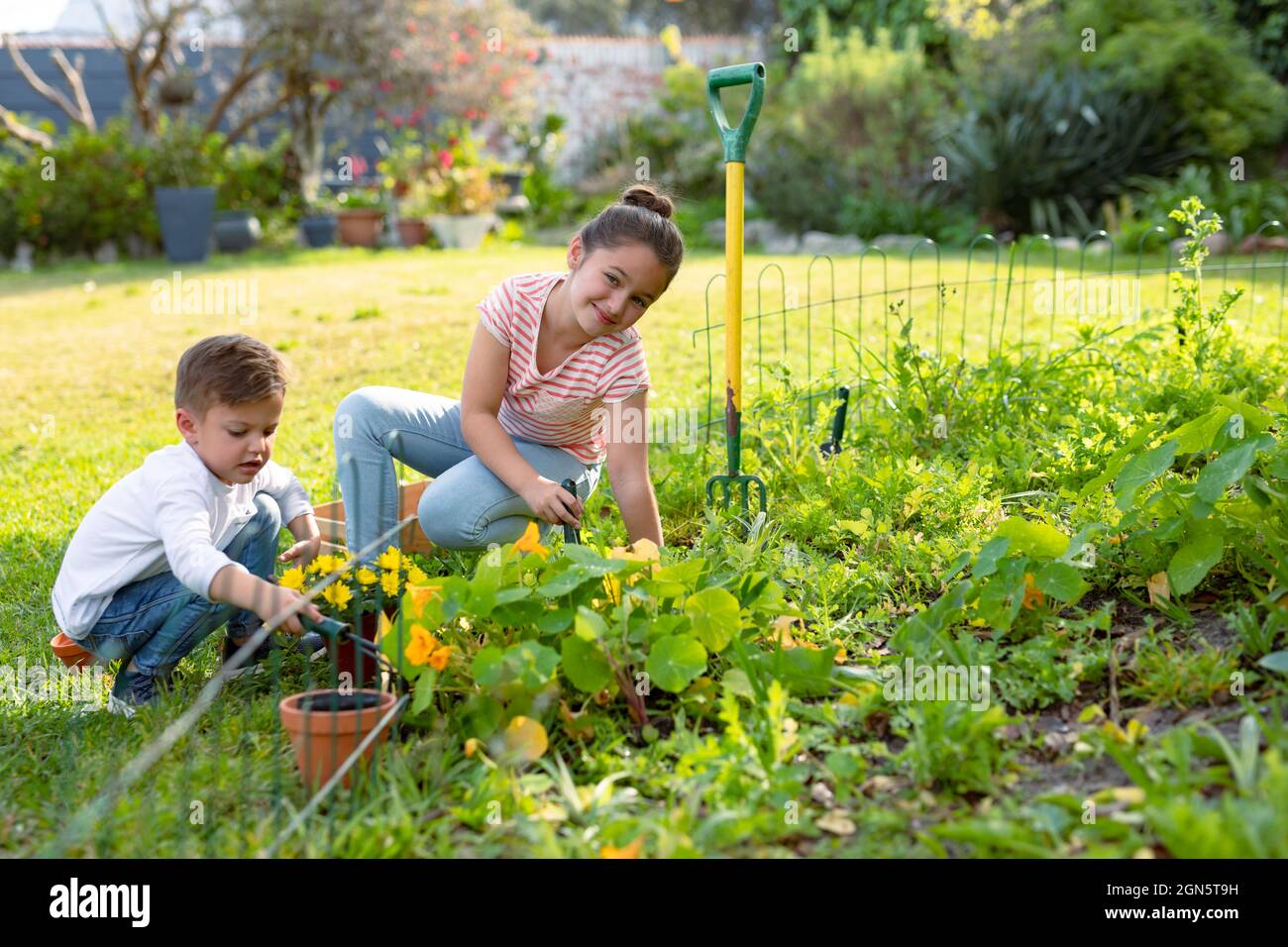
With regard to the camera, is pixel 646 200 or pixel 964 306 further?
pixel 964 306

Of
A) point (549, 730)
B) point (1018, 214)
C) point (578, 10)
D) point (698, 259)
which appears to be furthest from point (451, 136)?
point (578, 10)

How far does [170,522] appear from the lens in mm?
2131

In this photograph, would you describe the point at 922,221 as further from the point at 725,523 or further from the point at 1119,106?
the point at 725,523

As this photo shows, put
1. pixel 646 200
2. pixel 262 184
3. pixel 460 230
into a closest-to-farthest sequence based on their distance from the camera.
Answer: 1. pixel 646 200
2. pixel 460 230
3. pixel 262 184

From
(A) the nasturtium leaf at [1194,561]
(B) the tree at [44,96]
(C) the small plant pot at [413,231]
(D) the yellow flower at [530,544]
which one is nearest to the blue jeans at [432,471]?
(D) the yellow flower at [530,544]

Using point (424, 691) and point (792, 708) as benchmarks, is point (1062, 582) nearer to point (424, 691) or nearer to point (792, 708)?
point (792, 708)

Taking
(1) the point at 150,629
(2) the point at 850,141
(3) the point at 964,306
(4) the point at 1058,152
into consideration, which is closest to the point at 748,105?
(1) the point at 150,629

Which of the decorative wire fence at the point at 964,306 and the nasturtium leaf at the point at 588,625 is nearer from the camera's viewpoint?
the nasturtium leaf at the point at 588,625

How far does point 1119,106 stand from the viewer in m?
9.58

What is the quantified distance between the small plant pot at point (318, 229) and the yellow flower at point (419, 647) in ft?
33.1

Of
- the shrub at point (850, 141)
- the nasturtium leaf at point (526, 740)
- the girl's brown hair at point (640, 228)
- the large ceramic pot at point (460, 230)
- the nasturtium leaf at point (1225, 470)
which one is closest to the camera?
the nasturtium leaf at point (526, 740)

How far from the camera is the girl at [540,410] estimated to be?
8.09 feet

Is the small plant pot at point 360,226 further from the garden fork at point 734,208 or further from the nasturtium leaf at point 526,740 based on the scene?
the nasturtium leaf at point 526,740

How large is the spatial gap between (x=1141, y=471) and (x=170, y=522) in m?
1.84
